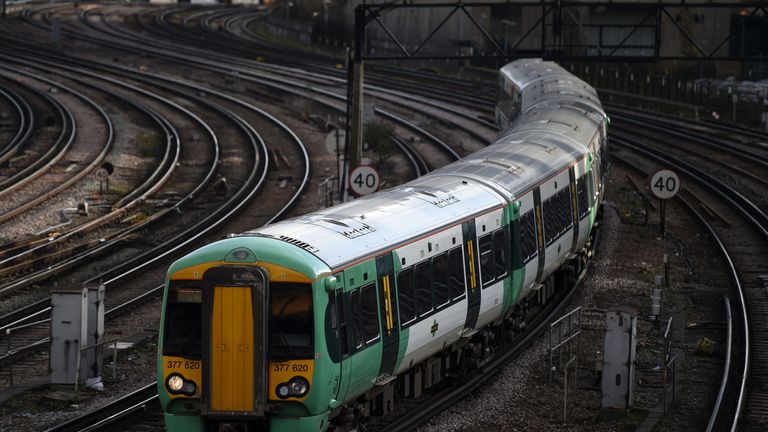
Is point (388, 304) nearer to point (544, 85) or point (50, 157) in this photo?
point (544, 85)

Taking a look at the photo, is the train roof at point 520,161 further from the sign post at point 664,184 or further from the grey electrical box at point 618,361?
the grey electrical box at point 618,361

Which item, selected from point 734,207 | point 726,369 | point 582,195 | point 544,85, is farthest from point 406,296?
point 544,85

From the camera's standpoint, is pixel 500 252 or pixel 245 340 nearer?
pixel 245 340

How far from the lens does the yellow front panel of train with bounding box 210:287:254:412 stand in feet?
42.3

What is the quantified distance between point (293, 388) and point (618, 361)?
216 inches

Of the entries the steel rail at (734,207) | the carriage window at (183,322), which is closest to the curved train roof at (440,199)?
the carriage window at (183,322)

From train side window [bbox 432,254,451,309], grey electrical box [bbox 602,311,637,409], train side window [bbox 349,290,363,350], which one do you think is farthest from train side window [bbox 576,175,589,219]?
train side window [bbox 349,290,363,350]

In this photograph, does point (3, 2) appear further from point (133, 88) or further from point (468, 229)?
point (468, 229)

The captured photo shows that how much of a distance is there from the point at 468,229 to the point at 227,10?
83107 mm

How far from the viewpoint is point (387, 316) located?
1474 cm

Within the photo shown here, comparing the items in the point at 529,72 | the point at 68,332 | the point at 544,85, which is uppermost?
the point at 529,72

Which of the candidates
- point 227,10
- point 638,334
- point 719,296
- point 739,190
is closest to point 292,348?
point 638,334

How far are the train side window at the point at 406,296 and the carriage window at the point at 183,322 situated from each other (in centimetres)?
280

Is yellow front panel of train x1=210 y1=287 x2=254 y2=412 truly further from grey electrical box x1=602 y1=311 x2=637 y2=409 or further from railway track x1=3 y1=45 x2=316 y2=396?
railway track x1=3 y1=45 x2=316 y2=396
